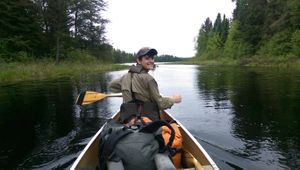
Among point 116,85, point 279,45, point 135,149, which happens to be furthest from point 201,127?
point 279,45

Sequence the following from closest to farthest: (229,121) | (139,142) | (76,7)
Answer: (139,142), (229,121), (76,7)

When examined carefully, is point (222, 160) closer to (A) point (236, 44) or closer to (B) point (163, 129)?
(B) point (163, 129)

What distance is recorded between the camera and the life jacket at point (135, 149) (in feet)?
11.3

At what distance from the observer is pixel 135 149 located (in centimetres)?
349

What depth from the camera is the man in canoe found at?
4656 mm

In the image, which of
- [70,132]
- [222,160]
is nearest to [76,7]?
[70,132]

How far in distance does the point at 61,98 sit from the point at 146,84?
9412mm

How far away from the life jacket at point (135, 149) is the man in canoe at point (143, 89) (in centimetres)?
89

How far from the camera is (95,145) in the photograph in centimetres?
491

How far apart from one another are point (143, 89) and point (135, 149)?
1.36m

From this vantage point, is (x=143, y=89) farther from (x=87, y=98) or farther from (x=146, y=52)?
(x=87, y=98)

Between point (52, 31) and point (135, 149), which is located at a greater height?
point (52, 31)

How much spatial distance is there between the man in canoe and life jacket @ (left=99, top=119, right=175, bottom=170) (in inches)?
35.2

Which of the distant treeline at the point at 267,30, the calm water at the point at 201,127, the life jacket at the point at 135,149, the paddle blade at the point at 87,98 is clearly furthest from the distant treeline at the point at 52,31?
the life jacket at the point at 135,149
